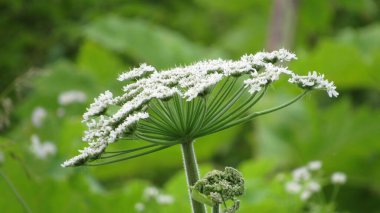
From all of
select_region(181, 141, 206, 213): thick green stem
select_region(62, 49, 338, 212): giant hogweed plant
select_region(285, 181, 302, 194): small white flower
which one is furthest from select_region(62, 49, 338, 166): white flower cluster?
select_region(285, 181, 302, 194): small white flower

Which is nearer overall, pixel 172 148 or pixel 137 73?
pixel 137 73

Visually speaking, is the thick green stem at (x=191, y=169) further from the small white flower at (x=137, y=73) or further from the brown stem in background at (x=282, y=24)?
the brown stem in background at (x=282, y=24)

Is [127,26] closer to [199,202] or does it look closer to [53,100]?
[53,100]

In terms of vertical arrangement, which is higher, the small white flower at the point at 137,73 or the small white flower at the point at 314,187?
the small white flower at the point at 314,187

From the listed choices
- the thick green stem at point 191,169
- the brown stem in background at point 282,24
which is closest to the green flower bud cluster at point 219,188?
the thick green stem at point 191,169

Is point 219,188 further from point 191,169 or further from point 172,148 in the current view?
point 172,148

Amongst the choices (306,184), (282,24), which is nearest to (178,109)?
(306,184)
